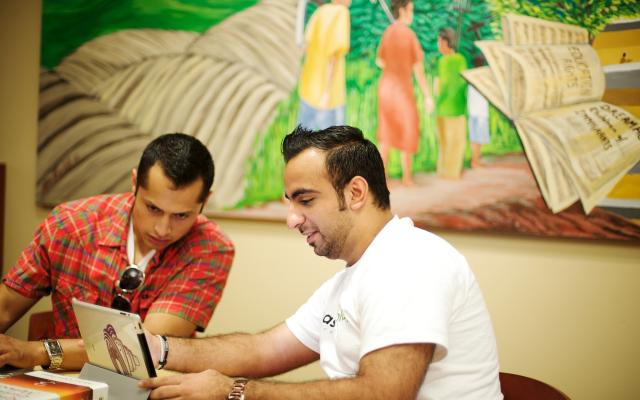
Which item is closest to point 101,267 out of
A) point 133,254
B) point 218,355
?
point 133,254

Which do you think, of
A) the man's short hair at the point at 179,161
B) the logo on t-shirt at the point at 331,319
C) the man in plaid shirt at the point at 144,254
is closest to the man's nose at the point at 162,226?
the man in plaid shirt at the point at 144,254

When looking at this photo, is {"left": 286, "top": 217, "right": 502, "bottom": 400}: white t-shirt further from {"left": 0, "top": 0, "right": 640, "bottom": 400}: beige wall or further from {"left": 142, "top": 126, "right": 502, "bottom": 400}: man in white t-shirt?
{"left": 0, "top": 0, "right": 640, "bottom": 400}: beige wall

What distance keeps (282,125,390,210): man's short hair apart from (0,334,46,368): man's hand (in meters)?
0.87

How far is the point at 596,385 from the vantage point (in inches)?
97.1

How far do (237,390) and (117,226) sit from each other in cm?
99

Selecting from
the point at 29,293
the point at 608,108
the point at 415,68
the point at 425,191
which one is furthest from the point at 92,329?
the point at 608,108

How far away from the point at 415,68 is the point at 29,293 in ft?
5.65

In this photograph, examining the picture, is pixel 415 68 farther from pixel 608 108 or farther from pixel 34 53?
pixel 34 53

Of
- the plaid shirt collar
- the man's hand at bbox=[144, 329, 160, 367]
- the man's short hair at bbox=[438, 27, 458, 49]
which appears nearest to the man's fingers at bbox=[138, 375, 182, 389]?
the man's hand at bbox=[144, 329, 160, 367]

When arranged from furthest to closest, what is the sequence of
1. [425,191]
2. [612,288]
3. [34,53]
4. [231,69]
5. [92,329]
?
1. [34,53]
2. [231,69]
3. [425,191]
4. [612,288]
5. [92,329]

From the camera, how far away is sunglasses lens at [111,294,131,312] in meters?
2.21

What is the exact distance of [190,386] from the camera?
1.55 metres

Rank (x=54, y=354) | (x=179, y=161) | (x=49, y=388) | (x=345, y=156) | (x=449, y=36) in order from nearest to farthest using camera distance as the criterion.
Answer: (x=49, y=388)
(x=345, y=156)
(x=54, y=354)
(x=179, y=161)
(x=449, y=36)

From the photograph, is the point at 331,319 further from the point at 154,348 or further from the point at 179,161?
the point at 179,161
